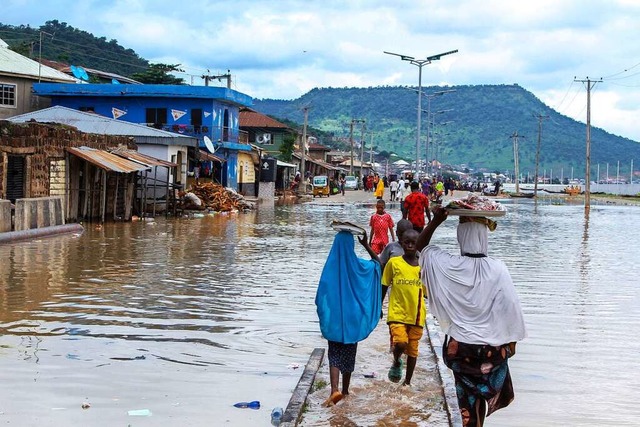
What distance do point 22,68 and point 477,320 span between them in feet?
148

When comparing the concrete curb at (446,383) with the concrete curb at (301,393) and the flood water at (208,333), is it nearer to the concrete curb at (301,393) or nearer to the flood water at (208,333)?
the flood water at (208,333)

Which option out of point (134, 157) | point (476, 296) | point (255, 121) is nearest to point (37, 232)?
point (134, 157)

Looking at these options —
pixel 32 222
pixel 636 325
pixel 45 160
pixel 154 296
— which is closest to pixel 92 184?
pixel 45 160

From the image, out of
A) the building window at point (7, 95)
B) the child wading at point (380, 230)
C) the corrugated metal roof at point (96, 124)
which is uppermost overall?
the building window at point (7, 95)

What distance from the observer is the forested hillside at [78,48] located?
283ft

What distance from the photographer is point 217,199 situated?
1531 inches

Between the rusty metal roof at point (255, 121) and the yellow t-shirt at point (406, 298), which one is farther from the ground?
the rusty metal roof at point (255, 121)

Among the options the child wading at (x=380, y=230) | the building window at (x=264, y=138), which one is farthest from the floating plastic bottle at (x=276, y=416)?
the building window at (x=264, y=138)

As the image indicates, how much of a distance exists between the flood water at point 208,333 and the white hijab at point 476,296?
190cm

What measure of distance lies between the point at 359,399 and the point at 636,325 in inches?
229

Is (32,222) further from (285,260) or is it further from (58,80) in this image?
(58,80)

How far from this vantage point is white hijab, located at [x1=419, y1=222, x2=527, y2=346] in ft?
18.6

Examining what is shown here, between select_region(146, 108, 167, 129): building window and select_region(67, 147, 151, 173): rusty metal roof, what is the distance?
20.1 metres

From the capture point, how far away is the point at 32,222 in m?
22.3
